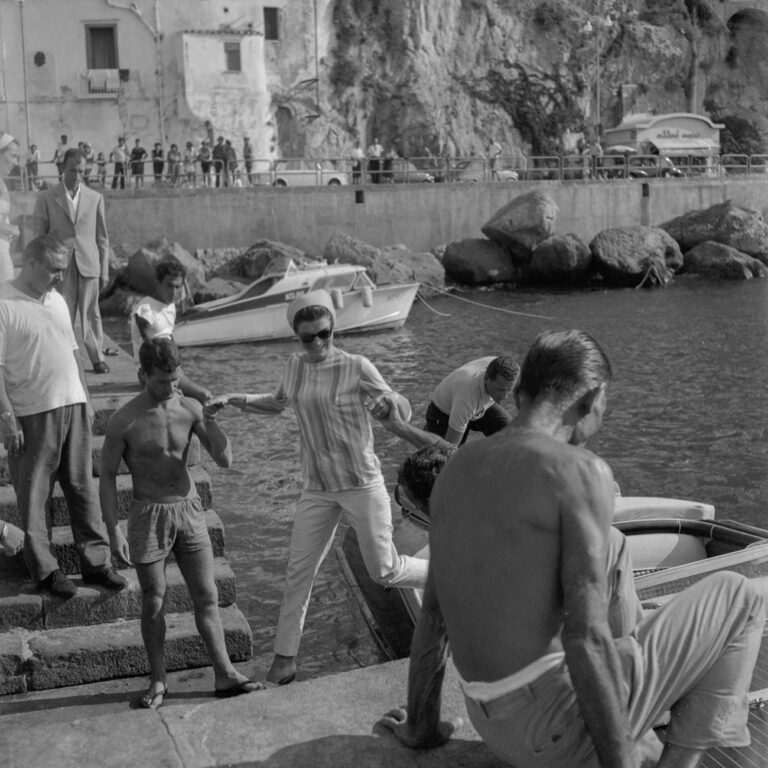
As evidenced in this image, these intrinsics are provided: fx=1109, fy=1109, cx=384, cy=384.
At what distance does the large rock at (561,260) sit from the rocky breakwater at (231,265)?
3348mm

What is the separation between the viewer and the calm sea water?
8922mm

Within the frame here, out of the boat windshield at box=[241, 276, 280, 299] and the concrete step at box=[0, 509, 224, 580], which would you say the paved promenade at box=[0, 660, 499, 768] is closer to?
the concrete step at box=[0, 509, 224, 580]

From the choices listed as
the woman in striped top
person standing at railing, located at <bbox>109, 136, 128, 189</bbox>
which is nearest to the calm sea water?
the woman in striped top

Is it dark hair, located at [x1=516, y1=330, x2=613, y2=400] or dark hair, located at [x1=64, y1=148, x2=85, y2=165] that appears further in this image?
dark hair, located at [x1=64, y1=148, x2=85, y2=165]

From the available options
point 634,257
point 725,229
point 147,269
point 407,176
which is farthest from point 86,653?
point 725,229

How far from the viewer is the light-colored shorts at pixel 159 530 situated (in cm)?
530

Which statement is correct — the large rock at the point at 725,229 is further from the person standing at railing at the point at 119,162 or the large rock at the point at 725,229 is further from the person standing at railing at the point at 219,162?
the person standing at railing at the point at 119,162

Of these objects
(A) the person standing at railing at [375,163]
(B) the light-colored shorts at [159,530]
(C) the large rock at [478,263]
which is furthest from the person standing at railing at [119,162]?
(B) the light-colored shorts at [159,530]

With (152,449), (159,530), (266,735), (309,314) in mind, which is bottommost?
(266,735)

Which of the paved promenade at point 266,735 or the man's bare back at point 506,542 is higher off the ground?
the man's bare back at point 506,542

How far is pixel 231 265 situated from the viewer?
3186 cm

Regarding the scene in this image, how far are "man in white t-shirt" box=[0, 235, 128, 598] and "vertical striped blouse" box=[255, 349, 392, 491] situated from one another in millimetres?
1340

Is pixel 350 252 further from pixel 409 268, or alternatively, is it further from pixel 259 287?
pixel 259 287

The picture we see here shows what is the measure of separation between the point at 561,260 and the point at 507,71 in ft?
76.9
